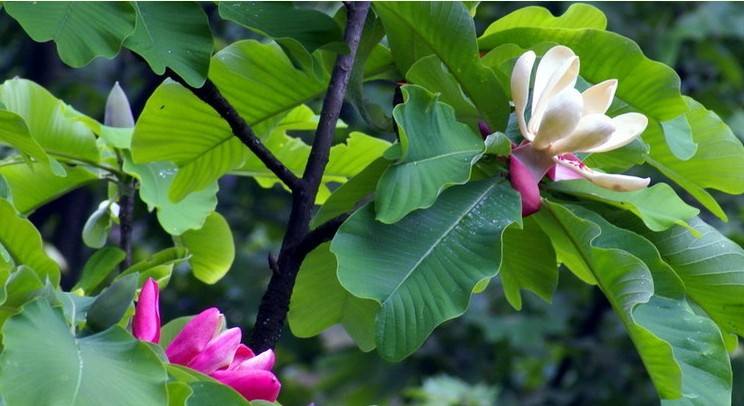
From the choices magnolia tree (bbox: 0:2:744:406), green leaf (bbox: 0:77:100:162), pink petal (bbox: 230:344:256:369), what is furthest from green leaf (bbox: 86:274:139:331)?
green leaf (bbox: 0:77:100:162)

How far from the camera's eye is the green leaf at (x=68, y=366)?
2.18 ft

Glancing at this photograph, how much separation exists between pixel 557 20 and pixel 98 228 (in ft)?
2.11

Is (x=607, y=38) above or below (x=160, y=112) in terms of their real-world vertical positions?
above

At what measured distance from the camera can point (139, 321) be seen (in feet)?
2.71

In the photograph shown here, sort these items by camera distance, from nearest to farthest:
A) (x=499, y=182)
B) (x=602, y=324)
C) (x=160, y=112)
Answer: (x=499, y=182)
(x=160, y=112)
(x=602, y=324)

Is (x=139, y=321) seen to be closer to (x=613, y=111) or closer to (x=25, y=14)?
(x=25, y=14)

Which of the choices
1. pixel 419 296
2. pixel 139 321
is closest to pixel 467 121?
pixel 419 296

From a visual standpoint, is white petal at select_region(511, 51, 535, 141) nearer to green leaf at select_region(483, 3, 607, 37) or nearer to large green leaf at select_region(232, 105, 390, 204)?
green leaf at select_region(483, 3, 607, 37)

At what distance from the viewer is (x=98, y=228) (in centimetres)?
141

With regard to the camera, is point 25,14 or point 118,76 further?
point 118,76

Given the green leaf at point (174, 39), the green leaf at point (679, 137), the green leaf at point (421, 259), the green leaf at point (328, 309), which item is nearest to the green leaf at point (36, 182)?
the green leaf at point (328, 309)

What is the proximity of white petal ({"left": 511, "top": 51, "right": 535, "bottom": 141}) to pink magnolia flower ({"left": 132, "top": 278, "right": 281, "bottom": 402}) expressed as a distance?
10.7 inches

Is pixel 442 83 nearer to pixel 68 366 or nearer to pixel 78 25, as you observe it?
pixel 78 25

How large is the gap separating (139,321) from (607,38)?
0.44 metres
